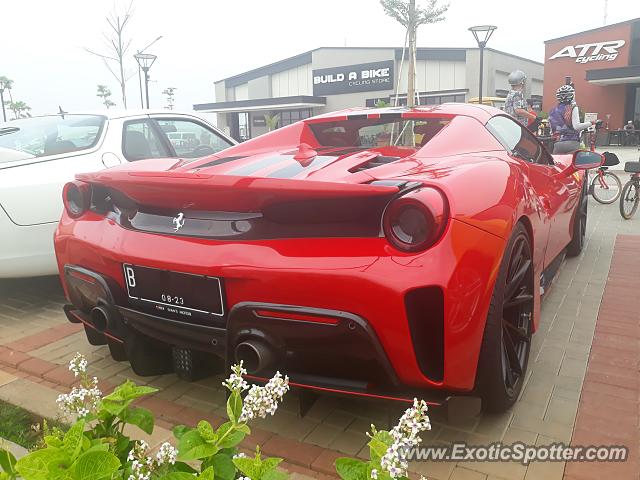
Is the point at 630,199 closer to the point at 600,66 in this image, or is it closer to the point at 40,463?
the point at 40,463

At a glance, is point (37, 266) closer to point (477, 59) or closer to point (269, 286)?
point (269, 286)

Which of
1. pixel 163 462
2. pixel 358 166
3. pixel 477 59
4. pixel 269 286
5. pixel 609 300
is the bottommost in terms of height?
pixel 609 300

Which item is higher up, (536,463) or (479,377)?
(479,377)

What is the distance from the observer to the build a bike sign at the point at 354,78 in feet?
121

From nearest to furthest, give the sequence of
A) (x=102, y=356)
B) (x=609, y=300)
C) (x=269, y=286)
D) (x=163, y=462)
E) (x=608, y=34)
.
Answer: (x=163, y=462), (x=269, y=286), (x=102, y=356), (x=609, y=300), (x=608, y=34)

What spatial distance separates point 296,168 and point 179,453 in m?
1.26

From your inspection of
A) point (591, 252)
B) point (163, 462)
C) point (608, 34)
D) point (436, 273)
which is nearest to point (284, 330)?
point (436, 273)

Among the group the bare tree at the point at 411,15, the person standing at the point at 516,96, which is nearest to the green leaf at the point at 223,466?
the person standing at the point at 516,96

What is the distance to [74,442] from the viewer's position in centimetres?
132

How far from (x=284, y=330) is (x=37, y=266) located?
2469 millimetres

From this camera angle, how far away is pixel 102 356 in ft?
10.8

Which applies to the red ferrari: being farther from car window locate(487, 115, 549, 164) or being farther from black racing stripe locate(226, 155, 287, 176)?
car window locate(487, 115, 549, 164)

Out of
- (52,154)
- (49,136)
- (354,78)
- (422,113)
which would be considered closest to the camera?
(422,113)

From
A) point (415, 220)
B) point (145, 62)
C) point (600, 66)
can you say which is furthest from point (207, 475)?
point (600, 66)
